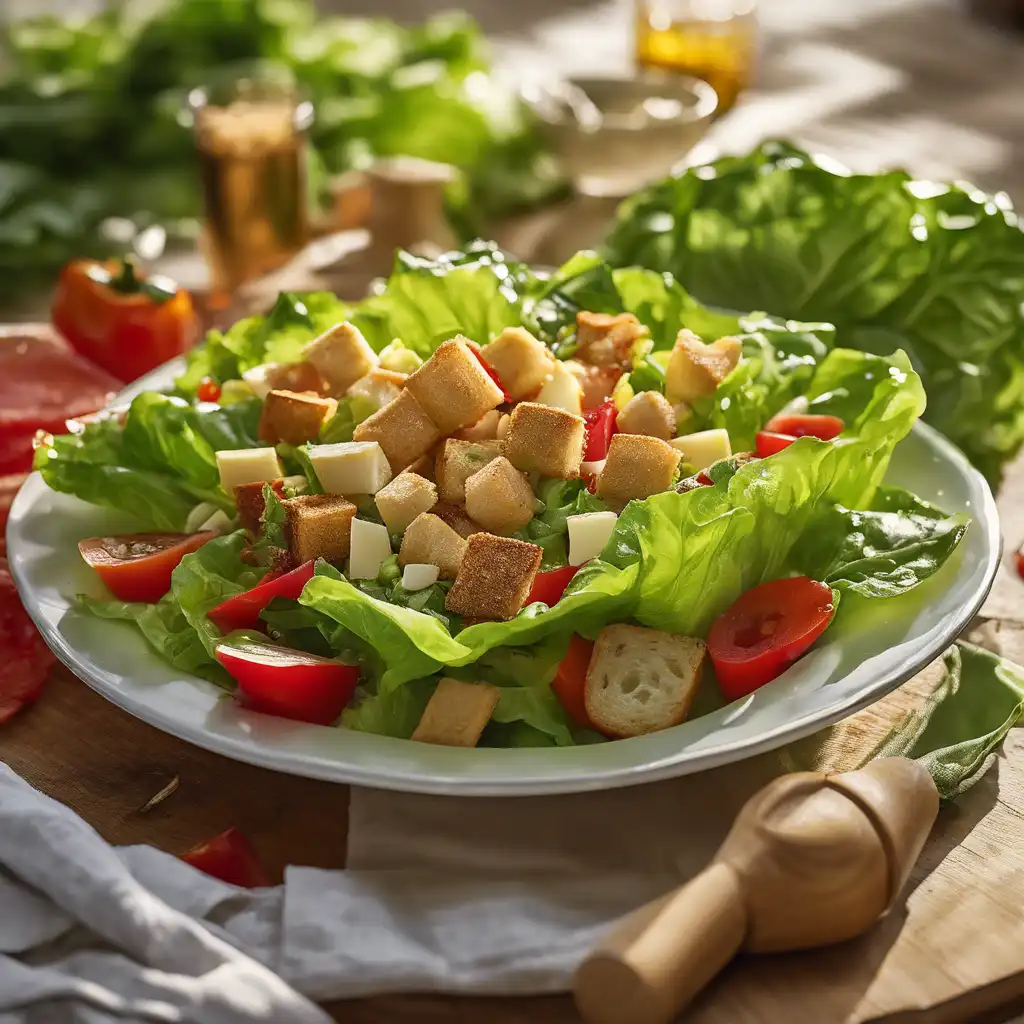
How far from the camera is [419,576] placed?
95.7 inches

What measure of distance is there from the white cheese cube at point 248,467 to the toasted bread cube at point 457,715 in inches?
26.8

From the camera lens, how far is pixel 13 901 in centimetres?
204

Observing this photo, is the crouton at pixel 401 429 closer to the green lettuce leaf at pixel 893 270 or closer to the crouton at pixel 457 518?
the crouton at pixel 457 518

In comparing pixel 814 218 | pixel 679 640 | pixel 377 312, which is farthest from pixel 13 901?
pixel 814 218

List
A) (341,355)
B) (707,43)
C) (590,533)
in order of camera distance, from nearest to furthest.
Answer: (590,533), (341,355), (707,43)

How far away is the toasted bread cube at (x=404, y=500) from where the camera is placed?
254 centimetres

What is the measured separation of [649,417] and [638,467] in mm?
200

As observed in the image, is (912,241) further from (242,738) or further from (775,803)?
(242,738)

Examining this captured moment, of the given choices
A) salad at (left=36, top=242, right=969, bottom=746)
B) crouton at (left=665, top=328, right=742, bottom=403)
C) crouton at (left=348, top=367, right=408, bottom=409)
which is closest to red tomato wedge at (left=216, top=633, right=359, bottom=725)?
salad at (left=36, top=242, right=969, bottom=746)

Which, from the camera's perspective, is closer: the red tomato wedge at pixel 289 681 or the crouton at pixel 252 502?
the red tomato wedge at pixel 289 681

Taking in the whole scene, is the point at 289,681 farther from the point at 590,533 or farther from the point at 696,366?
the point at 696,366

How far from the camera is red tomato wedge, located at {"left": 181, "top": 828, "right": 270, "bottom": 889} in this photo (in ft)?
7.19

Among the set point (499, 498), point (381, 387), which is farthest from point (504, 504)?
point (381, 387)

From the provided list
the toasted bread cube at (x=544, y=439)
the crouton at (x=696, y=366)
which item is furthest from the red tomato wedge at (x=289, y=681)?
the crouton at (x=696, y=366)
